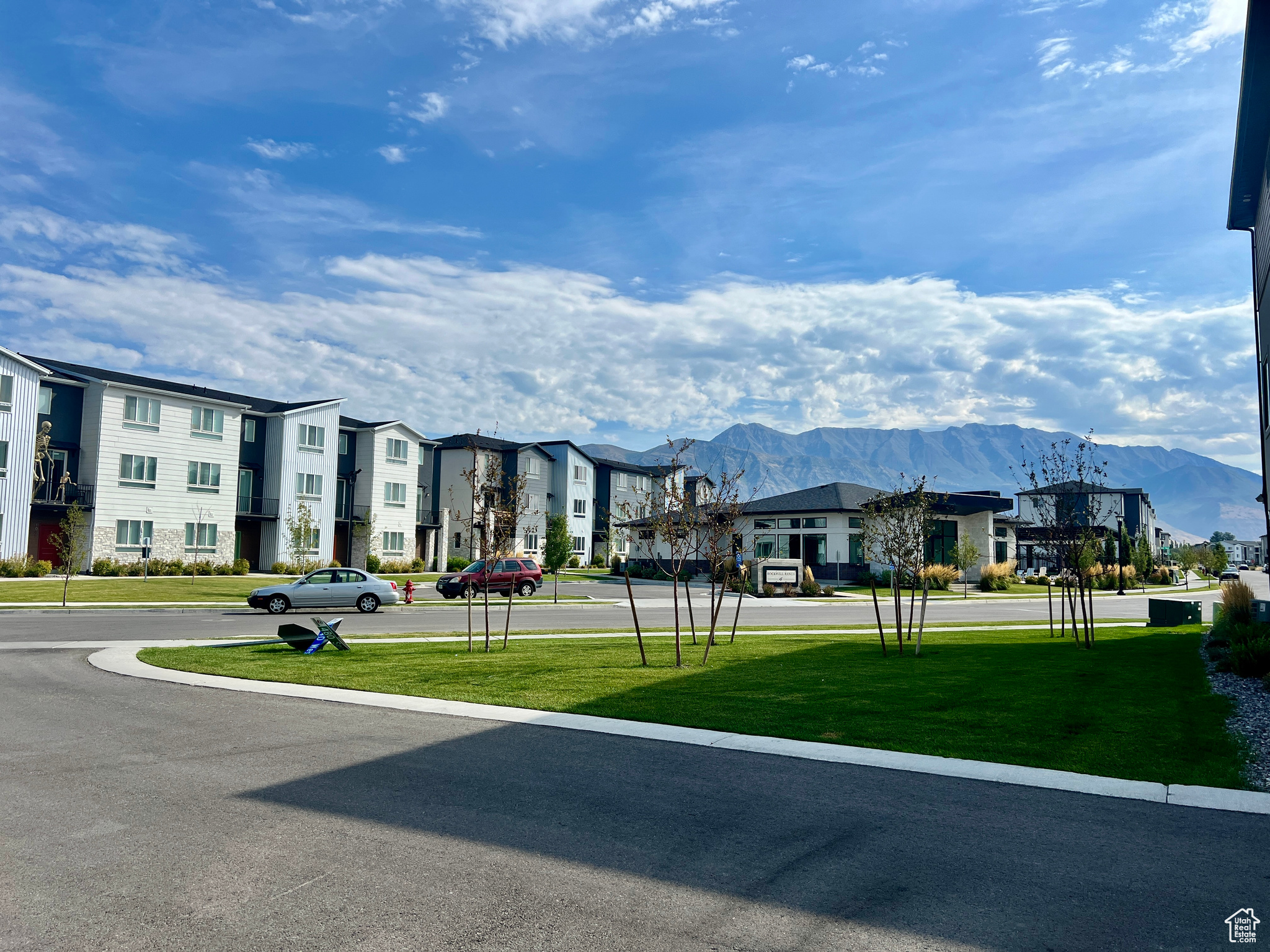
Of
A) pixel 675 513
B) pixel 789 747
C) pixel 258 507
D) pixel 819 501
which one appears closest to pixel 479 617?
pixel 675 513

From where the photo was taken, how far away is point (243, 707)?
11.5 metres

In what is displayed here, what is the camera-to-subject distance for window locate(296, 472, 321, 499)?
51.4 metres

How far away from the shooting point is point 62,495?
41406mm

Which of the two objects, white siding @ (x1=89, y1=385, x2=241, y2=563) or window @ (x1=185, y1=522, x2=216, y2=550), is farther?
window @ (x1=185, y1=522, x2=216, y2=550)

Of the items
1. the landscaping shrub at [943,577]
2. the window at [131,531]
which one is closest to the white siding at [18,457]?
the window at [131,531]

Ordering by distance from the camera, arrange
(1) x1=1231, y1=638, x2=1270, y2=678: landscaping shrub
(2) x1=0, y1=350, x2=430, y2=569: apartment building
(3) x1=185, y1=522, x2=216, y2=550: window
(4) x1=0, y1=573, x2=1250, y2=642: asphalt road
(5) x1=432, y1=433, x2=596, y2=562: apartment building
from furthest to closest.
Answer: (5) x1=432, y1=433, x2=596, y2=562: apartment building
(3) x1=185, y1=522, x2=216, y2=550: window
(2) x1=0, y1=350, x2=430, y2=569: apartment building
(4) x1=0, y1=573, x2=1250, y2=642: asphalt road
(1) x1=1231, y1=638, x2=1270, y2=678: landscaping shrub

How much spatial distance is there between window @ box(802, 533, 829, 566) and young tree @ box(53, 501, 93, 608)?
3794 cm

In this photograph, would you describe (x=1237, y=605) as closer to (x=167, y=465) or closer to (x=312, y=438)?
(x=167, y=465)

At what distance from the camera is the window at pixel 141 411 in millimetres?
43831

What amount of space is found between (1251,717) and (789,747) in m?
5.96

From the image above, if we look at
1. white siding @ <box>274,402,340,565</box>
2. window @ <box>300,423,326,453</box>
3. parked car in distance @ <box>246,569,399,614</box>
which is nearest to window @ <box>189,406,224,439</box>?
white siding @ <box>274,402,340,565</box>

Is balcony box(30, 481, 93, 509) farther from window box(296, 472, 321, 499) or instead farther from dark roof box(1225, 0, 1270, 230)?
dark roof box(1225, 0, 1270, 230)

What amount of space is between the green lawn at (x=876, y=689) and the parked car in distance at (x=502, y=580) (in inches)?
621

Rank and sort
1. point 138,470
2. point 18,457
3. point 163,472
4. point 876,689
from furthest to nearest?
point 163,472 < point 138,470 < point 18,457 < point 876,689
